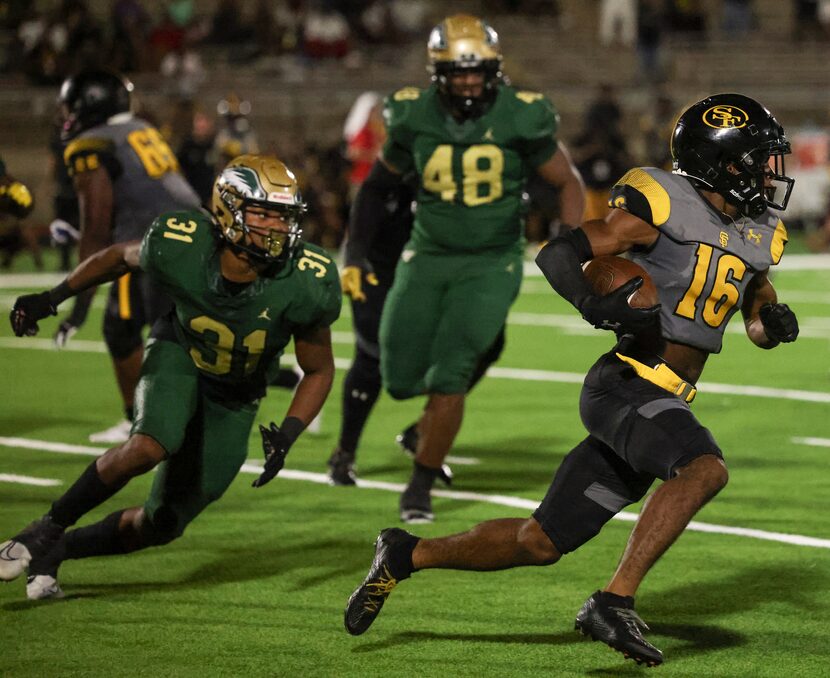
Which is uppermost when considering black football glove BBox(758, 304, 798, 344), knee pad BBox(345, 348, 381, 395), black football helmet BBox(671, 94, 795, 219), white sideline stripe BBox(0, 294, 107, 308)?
black football helmet BBox(671, 94, 795, 219)

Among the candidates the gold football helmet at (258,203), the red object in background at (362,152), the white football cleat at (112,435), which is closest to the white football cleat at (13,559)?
the gold football helmet at (258,203)

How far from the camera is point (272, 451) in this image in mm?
4832

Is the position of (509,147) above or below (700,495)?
above

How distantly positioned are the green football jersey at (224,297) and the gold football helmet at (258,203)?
0.10m

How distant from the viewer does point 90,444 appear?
314 inches

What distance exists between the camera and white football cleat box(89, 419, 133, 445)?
804 cm

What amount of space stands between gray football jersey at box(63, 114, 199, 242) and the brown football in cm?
355

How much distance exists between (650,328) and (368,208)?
261 cm

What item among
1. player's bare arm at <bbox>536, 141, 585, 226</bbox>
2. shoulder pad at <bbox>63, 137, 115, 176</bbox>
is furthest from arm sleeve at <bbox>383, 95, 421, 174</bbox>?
shoulder pad at <bbox>63, 137, 115, 176</bbox>

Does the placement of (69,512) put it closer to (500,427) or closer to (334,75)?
(500,427)

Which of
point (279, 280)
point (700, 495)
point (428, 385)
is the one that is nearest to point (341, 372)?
point (428, 385)

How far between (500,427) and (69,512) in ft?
12.6

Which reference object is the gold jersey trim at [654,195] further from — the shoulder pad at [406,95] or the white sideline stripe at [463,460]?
the white sideline stripe at [463,460]

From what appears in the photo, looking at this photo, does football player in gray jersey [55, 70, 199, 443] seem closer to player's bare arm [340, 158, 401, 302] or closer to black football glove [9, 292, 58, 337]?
player's bare arm [340, 158, 401, 302]
